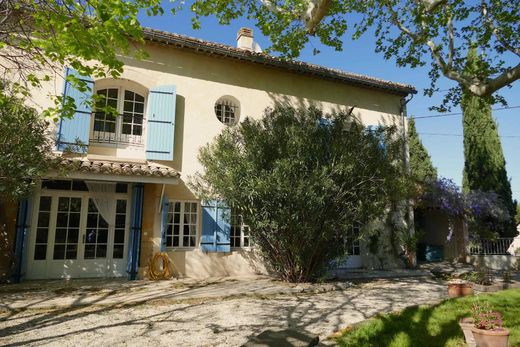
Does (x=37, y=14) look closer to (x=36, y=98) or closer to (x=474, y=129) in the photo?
(x=36, y=98)

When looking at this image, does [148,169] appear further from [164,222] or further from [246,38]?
[246,38]

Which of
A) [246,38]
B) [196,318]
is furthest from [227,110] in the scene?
[196,318]

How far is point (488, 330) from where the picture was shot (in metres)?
3.71

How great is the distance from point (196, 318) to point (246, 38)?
915cm

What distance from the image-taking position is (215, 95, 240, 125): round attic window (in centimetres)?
1067

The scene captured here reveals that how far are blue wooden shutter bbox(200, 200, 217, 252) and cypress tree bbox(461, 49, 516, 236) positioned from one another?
37.5ft

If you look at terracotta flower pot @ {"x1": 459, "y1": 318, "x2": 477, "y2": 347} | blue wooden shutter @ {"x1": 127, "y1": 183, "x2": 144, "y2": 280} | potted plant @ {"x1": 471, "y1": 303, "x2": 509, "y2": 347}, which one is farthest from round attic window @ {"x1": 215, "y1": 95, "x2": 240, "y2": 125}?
potted plant @ {"x1": 471, "y1": 303, "x2": 509, "y2": 347}

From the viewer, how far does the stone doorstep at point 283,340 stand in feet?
12.1

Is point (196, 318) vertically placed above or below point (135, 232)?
below

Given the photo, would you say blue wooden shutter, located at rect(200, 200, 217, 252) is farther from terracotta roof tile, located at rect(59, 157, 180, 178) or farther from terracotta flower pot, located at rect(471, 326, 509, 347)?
terracotta flower pot, located at rect(471, 326, 509, 347)

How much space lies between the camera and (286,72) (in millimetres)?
11375

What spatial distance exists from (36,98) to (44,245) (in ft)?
11.4

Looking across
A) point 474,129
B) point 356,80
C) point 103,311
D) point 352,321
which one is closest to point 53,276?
point 103,311

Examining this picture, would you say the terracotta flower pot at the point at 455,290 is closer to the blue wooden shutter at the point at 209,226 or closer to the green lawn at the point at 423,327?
the green lawn at the point at 423,327
